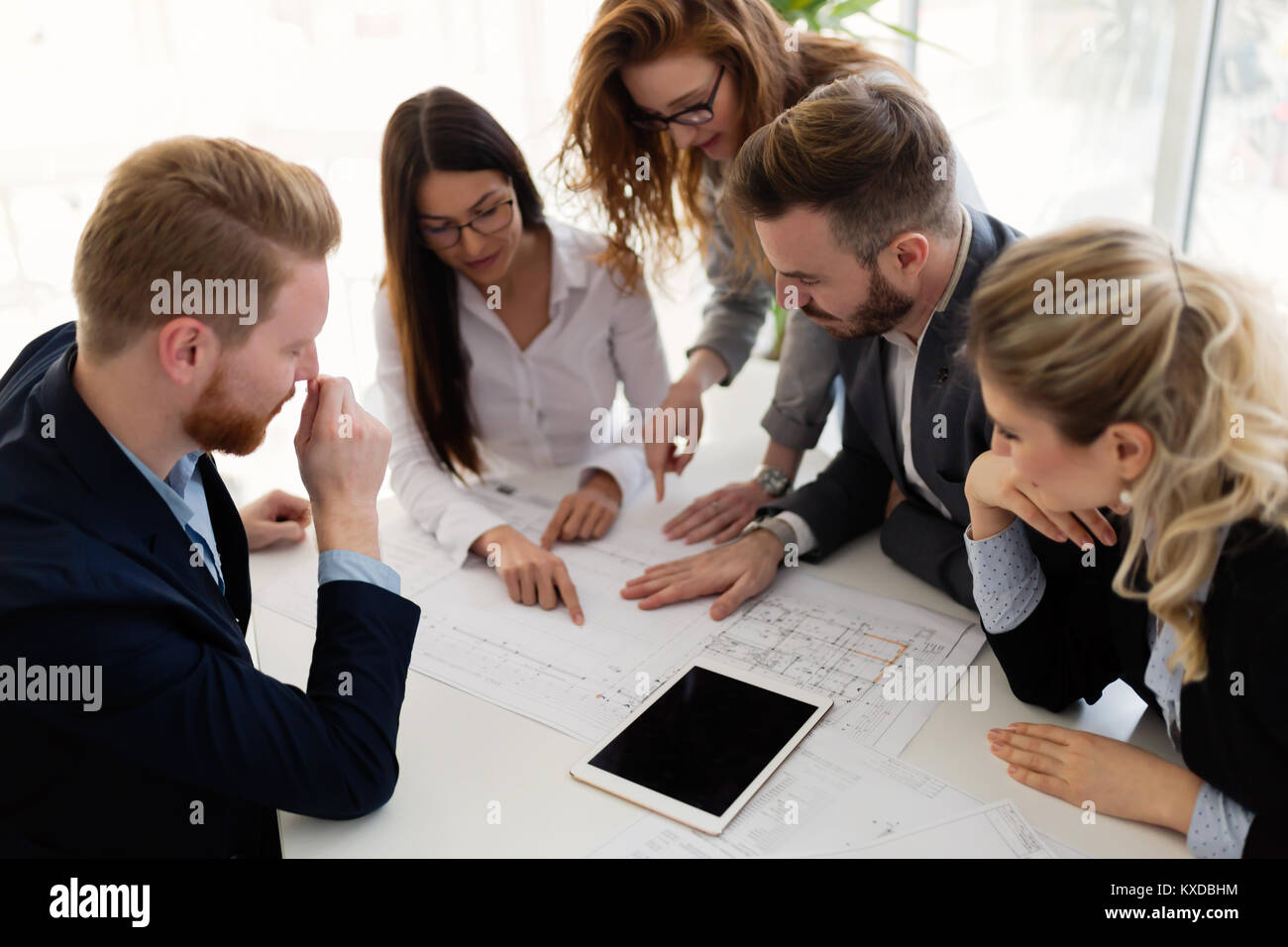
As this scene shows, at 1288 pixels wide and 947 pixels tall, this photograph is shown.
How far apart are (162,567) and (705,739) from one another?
2.07 feet

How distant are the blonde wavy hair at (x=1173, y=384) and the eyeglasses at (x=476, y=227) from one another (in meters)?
1.03

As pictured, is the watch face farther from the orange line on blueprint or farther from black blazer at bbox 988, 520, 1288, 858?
black blazer at bbox 988, 520, 1288, 858

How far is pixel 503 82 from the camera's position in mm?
3625

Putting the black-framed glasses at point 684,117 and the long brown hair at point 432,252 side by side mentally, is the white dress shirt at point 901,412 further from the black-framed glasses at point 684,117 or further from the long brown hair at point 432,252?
the long brown hair at point 432,252

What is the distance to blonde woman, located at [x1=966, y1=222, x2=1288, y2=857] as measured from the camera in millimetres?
911

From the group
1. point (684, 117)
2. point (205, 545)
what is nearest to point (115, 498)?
point (205, 545)

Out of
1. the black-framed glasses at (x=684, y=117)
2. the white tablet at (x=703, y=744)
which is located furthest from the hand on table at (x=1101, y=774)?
the black-framed glasses at (x=684, y=117)

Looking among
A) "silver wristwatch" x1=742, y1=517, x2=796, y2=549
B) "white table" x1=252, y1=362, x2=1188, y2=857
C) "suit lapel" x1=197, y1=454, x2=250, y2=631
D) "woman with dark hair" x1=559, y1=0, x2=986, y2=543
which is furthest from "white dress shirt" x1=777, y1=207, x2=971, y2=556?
"suit lapel" x1=197, y1=454, x2=250, y2=631

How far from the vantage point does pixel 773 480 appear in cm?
186

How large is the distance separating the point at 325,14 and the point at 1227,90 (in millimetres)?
2852
